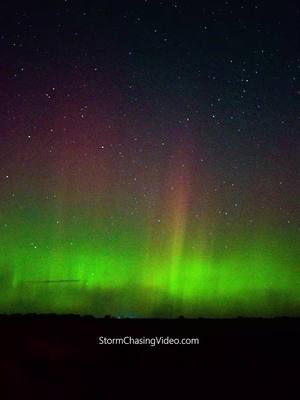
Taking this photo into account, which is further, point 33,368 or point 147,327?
point 147,327

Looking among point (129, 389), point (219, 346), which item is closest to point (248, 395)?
point (129, 389)

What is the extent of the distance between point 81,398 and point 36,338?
6.22 metres

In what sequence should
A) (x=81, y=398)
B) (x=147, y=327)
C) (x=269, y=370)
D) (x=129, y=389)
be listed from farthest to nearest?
(x=147, y=327) < (x=269, y=370) < (x=129, y=389) < (x=81, y=398)

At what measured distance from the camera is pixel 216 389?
875cm

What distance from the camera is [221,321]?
21109 mm

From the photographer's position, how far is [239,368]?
10453 millimetres

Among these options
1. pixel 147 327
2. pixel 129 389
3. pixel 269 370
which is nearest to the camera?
pixel 129 389

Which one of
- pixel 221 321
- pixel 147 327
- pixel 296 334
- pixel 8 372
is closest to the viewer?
pixel 8 372

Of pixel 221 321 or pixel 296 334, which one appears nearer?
pixel 296 334

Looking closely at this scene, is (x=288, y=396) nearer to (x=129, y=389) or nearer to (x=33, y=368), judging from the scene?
(x=129, y=389)

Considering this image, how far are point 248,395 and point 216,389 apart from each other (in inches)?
22.6

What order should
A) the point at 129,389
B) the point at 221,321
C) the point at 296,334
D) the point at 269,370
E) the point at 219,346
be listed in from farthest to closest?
the point at 221,321
the point at 296,334
the point at 219,346
the point at 269,370
the point at 129,389

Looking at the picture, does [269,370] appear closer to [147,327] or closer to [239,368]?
[239,368]

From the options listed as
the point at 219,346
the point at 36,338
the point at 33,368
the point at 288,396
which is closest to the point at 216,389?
the point at 288,396
